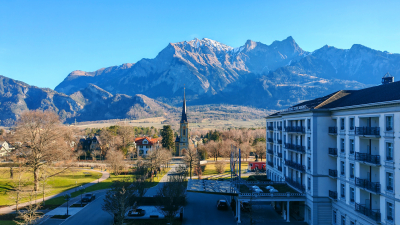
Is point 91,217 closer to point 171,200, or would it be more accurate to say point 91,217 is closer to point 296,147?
point 171,200

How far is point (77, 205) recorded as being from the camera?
38.0 metres

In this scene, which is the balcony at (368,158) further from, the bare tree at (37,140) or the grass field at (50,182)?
the bare tree at (37,140)

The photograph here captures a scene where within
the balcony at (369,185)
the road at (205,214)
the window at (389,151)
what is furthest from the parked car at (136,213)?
the window at (389,151)

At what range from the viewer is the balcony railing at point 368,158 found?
22172 mm

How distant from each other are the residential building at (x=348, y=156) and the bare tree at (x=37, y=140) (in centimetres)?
3849

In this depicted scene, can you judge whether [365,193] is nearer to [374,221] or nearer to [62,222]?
[374,221]

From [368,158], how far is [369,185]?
2.38m

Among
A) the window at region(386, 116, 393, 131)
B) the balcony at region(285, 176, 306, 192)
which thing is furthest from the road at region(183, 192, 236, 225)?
the window at region(386, 116, 393, 131)

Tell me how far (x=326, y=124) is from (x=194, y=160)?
35659 mm

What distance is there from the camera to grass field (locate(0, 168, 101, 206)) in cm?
4153

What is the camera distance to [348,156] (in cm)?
2653

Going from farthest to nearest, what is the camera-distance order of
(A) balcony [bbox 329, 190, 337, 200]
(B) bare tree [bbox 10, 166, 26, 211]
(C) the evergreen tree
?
(C) the evergreen tree
(B) bare tree [bbox 10, 166, 26, 211]
(A) balcony [bbox 329, 190, 337, 200]

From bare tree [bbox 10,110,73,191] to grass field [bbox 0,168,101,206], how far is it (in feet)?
10.1

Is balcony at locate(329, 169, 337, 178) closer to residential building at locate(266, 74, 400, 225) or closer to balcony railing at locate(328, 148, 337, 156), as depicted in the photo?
residential building at locate(266, 74, 400, 225)
